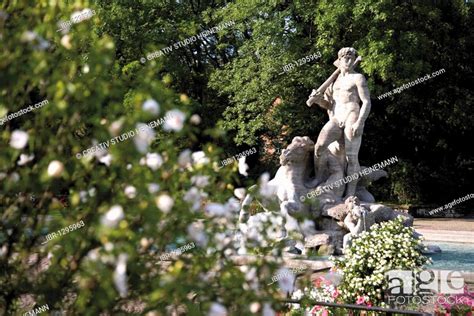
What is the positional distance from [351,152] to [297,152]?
114 cm

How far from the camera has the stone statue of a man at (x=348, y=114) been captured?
11.5m

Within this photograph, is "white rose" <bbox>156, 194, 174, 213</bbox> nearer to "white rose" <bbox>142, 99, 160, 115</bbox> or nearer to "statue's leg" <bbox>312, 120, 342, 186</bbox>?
"white rose" <bbox>142, 99, 160, 115</bbox>

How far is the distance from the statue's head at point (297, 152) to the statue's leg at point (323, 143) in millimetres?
159

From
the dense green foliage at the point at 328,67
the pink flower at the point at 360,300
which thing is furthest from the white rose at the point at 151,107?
the dense green foliage at the point at 328,67

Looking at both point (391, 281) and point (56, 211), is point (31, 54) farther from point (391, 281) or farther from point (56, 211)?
point (391, 281)

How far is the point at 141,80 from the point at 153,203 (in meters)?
0.50

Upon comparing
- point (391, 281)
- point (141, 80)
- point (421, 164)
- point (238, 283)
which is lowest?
point (421, 164)

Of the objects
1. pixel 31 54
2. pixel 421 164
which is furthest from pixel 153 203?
pixel 421 164

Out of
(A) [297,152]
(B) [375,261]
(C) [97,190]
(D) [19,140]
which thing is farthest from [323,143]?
(D) [19,140]

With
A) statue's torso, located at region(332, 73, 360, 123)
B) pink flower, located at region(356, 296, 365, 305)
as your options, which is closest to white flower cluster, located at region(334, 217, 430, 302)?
pink flower, located at region(356, 296, 365, 305)

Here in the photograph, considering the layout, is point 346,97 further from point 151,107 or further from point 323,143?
point 151,107

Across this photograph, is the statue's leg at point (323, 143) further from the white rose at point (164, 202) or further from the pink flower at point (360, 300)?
the white rose at point (164, 202)

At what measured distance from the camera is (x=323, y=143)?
37.7ft

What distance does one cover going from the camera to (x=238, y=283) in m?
1.94
